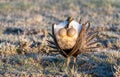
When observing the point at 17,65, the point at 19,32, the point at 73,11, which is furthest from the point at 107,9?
the point at 17,65

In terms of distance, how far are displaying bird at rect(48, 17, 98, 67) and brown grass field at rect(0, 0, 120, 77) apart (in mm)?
313

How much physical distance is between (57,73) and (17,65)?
2.46ft

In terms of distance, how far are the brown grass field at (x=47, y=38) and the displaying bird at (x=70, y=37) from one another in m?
0.31

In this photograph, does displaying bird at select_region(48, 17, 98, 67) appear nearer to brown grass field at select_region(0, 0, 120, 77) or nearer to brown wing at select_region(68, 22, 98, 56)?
brown wing at select_region(68, 22, 98, 56)

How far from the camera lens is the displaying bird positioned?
20.0 ft

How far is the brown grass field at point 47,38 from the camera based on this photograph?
657cm

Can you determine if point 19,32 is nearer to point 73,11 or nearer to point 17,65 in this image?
point 17,65

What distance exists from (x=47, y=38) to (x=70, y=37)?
9.39 feet

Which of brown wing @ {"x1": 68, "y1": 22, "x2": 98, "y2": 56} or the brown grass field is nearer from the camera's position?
brown wing @ {"x1": 68, "y1": 22, "x2": 98, "y2": 56}

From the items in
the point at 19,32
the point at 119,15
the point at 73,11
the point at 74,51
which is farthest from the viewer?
the point at 73,11

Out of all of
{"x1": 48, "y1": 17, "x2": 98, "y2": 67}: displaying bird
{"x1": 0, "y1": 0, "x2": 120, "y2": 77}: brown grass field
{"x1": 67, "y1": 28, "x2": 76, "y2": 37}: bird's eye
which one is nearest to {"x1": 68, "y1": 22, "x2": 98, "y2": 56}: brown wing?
{"x1": 48, "y1": 17, "x2": 98, "y2": 67}: displaying bird

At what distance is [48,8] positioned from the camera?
1480 centimetres

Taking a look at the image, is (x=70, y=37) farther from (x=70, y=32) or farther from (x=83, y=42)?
Answer: (x=83, y=42)

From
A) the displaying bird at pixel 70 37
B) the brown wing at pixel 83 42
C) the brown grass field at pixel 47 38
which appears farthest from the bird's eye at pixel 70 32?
the brown grass field at pixel 47 38
